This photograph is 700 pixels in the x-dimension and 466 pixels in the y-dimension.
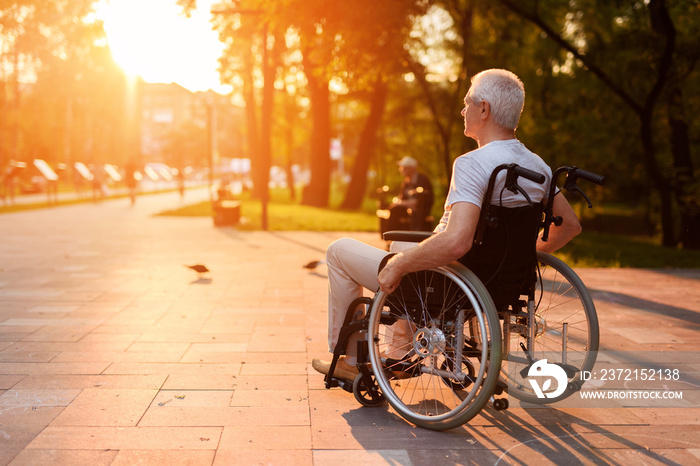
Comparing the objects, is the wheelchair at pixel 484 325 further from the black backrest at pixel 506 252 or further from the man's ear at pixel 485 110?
the man's ear at pixel 485 110

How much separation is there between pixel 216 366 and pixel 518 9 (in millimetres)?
10667

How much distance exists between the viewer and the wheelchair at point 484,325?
3.17 metres

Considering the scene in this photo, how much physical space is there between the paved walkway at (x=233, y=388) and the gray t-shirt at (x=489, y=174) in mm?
1111

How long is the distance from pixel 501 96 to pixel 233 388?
84.7 inches

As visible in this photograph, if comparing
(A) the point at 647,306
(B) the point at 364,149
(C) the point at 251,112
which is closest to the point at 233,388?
(A) the point at 647,306

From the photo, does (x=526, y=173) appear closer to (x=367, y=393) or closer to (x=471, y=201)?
(x=471, y=201)

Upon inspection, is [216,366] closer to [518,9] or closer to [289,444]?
[289,444]

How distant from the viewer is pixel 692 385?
411 centimetres

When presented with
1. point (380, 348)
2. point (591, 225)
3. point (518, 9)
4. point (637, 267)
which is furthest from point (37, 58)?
point (380, 348)

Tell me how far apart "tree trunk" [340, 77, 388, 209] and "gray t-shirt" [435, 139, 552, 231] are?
22596mm

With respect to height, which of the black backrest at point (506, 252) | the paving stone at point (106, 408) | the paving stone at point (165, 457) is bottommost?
the paving stone at point (106, 408)

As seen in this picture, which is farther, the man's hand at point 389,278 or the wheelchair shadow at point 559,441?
the man's hand at point 389,278

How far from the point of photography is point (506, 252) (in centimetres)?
324

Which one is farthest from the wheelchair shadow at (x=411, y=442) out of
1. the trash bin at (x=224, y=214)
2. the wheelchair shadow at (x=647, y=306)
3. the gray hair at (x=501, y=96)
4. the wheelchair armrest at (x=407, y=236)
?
the trash bin at (x=224, y=214)
